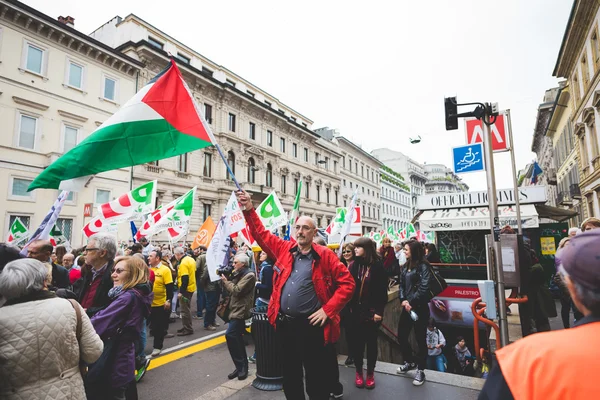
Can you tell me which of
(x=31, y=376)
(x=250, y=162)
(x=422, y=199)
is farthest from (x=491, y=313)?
(x=250, y=162)

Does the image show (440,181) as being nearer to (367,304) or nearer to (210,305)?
(210,305)

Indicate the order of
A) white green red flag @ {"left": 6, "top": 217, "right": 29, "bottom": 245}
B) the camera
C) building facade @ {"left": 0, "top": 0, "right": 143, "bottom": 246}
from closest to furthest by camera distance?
1. the camera
2. white green red flag @ {"left": 6, "top": 217, "right": 29, "bottom": 245}
3. building facade @ {"left": 0, "top": 0, "right": 143, "bottom": 246}

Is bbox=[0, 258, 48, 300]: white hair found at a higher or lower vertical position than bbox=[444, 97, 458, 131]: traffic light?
lower

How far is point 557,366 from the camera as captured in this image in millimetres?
937

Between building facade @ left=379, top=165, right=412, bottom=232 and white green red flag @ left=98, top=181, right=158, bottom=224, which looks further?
building facade @ left=379, top=165, right=412, bottom=232

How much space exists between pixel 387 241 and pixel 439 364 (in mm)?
3071

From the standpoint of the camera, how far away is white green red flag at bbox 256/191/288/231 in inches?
434

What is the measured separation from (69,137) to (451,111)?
22341 mm

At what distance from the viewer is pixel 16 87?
18.0m

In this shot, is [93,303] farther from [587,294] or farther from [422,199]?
[422,199]

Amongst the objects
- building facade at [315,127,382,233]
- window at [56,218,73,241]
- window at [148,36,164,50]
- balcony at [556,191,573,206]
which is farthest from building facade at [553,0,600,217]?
building facade at [315,127,382,233]

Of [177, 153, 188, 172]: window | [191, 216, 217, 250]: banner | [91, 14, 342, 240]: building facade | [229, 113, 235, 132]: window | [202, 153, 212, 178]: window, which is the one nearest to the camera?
[191, 216, 217, 250]: banner

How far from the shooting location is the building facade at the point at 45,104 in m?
17.6

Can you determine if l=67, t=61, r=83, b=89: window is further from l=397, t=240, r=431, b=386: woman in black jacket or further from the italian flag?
l=397, t=240, r=431, b=386: woman in black jacket
